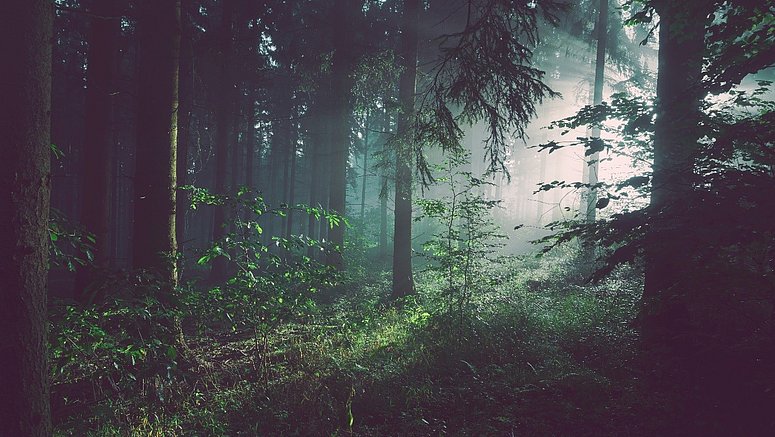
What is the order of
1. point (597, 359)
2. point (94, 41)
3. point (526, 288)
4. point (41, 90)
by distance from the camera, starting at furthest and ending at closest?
1. point (526, 288)
2. point (94, 41)
3. point (597, 359)
4. point (41, 90)

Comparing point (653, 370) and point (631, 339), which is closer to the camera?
point (653, 370)

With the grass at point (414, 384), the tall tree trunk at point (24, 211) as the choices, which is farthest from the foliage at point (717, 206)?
the tall tree trunk at point (24, 211)

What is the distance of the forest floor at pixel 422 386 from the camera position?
3889 mm

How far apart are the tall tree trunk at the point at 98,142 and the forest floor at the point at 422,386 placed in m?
3.58

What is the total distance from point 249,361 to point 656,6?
8.08m

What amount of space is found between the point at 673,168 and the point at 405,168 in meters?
7.18

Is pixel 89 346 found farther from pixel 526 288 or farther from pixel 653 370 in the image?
pixel 526 288

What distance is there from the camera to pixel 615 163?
22.1 feet

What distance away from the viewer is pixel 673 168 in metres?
3.83

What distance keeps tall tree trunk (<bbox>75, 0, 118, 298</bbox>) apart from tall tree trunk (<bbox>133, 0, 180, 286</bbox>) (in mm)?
4438

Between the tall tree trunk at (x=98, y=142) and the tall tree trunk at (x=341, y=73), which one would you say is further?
the tall tree trunk at (x=341, y=73)

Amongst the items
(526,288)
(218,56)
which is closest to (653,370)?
(526,288)

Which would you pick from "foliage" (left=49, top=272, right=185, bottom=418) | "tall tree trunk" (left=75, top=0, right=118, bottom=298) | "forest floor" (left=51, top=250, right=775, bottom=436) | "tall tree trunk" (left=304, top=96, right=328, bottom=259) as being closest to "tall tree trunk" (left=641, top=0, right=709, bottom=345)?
"forest floor" (left=51, top=250, right=775, bottom=436)

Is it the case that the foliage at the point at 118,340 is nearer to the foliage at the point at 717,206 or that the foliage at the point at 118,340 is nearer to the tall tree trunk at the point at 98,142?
the foliage at the point at 717,206
